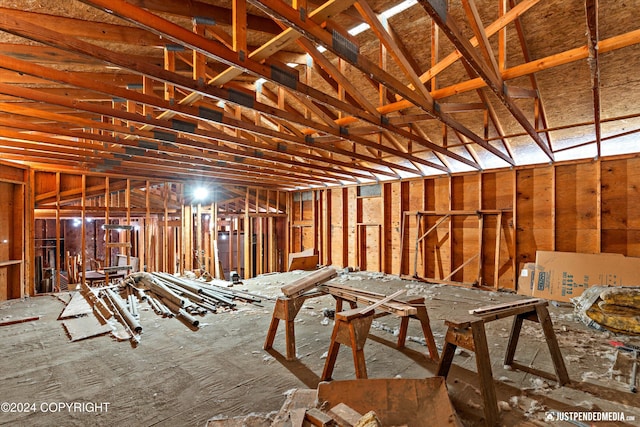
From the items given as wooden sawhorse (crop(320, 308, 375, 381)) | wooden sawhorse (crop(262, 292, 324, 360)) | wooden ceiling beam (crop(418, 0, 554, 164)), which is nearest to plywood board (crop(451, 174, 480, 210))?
wooden ceiling beam (crop(418, 0, 554, 164))

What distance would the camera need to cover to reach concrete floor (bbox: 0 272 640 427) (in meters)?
2.22

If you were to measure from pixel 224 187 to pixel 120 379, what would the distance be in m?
6.92

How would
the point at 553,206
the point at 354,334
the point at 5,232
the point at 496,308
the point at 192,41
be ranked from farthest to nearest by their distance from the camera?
the point at 553,206 → the point at 5,232 → the point at 496,308 → the point at 354,334 → the point at 192,41

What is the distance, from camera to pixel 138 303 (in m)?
5.13

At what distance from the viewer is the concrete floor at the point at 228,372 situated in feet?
7.30

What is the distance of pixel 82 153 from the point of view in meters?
4.66

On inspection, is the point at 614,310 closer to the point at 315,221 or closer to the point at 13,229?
the point at 315,221

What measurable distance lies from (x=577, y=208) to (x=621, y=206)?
593mm

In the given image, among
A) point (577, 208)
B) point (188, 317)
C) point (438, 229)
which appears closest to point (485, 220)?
point (438, 229)

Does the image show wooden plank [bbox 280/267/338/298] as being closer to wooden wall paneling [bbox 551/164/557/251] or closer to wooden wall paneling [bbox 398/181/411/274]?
wooden wall paneling [bbox 398/181/411/274]

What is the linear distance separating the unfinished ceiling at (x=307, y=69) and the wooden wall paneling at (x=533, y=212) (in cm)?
40

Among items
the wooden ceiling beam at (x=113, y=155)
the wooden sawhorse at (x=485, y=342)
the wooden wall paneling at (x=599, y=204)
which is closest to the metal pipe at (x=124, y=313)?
the wooden ceiling beam at (x=113, y=155)

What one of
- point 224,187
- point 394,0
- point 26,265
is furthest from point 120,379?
point 224,187

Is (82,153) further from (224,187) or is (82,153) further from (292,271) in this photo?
(292,271)
